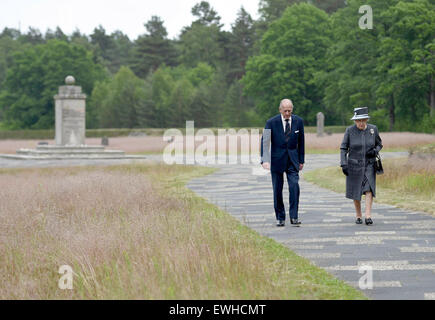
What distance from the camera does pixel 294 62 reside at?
2589 inches

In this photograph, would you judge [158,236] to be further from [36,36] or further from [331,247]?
[36,36]

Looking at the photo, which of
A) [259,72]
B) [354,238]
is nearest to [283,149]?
[354,238]

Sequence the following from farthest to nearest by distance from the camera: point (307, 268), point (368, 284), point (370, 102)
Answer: point (370, 102) → point (307, 268) → point (368, 284)

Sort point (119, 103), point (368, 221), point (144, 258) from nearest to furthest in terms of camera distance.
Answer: point (144, 258) < point (368, 221) < point (119, 103)

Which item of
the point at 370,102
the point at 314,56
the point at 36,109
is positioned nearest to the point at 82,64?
the point at 36,109

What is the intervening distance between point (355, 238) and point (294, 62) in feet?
192

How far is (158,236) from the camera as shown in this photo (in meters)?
7.08

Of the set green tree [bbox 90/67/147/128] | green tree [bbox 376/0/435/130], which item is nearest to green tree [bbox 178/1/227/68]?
green tree [bbox 90/67/147/128]

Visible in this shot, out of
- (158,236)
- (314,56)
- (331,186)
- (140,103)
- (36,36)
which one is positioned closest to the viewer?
(158,236)

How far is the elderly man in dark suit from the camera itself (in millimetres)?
9562

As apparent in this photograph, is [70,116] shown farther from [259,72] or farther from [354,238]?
[259,72]

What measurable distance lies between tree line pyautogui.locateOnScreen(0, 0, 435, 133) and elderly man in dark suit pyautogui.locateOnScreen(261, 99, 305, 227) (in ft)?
127

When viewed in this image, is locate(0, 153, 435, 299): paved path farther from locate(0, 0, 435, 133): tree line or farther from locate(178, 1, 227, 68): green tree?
locate(178, 1, 227, 68): green tree

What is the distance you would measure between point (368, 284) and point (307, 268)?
803 mm
